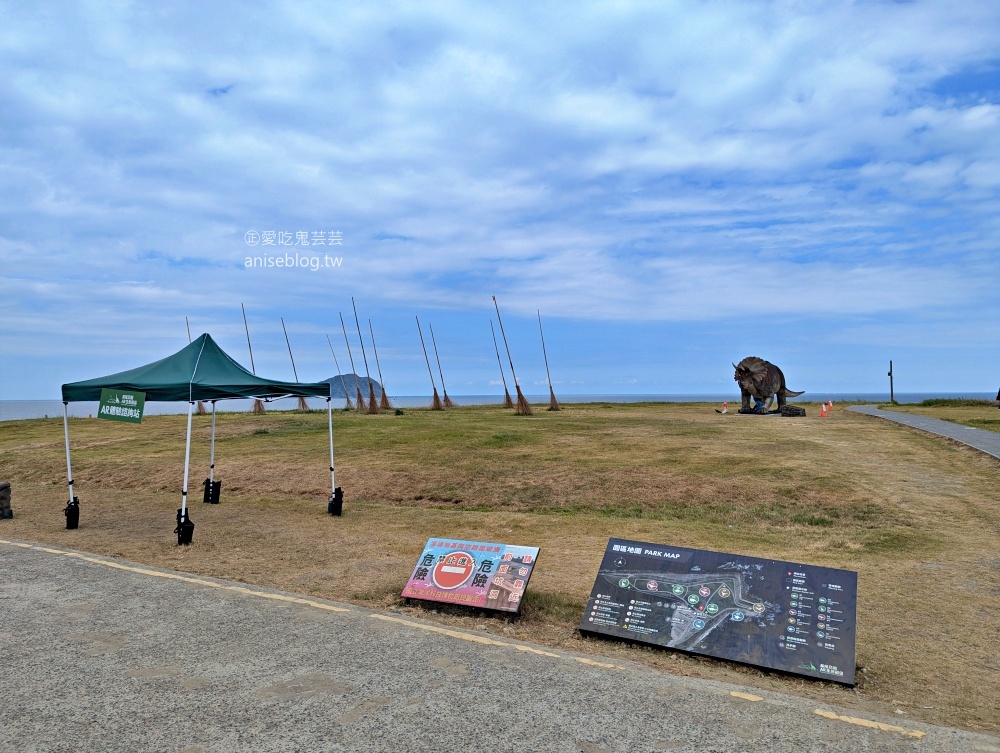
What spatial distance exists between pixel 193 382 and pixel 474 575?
6.07 metres

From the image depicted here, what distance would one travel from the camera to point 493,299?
4175 cm

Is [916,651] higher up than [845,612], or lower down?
lower down

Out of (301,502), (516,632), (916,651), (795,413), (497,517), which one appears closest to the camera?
(916,651)

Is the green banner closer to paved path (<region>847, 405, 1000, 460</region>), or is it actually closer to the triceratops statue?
paved path (<region>847, 405, 1000, 460</region>)

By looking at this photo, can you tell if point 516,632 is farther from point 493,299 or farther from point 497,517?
point 493,299

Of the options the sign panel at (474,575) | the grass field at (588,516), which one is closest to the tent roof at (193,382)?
the grass field at (588,516)

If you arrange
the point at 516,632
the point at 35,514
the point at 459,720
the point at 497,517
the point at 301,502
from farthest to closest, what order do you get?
the point at 301,502, the point at 35,514, the point at 497,517, the point at 516,632, the point at 459,720

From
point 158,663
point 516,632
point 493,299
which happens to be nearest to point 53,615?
point 158,663

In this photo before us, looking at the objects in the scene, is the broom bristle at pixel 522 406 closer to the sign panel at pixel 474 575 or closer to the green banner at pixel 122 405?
the green banner at pixel 122 405

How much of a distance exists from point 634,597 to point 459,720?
239 cm

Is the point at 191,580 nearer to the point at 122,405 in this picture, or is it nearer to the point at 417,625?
the point at 417,625

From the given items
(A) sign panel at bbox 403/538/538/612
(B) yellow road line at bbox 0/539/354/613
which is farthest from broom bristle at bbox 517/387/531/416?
(A) sign panel at bbox 403/538/538/612

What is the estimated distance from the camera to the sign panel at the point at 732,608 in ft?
17.3

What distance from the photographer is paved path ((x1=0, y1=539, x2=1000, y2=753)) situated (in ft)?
13.0
